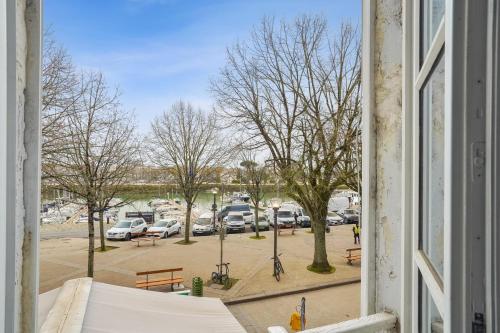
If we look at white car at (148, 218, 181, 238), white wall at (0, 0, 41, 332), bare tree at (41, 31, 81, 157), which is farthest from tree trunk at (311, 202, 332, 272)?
white wall at (0, 0, 41, 332)

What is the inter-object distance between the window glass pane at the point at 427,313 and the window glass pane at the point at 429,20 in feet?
2.39

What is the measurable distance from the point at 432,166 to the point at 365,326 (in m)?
0.70

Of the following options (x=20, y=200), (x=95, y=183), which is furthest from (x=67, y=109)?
(x=20, y=200)

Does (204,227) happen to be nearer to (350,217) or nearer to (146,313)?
(350,217)

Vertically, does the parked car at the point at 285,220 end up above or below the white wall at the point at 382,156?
below

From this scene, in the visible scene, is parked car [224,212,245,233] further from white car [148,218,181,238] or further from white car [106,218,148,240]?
white car [106,218,148,240]

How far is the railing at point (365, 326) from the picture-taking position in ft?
3.92

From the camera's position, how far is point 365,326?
122 cm

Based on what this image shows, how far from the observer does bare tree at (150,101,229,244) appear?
1656 centimetres

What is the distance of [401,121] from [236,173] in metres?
20.0

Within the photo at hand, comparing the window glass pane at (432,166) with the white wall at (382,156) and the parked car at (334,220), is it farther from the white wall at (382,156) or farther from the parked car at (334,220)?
the parked car at (334,220)

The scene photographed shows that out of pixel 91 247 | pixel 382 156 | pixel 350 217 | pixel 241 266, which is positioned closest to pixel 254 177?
pixel 350 217
